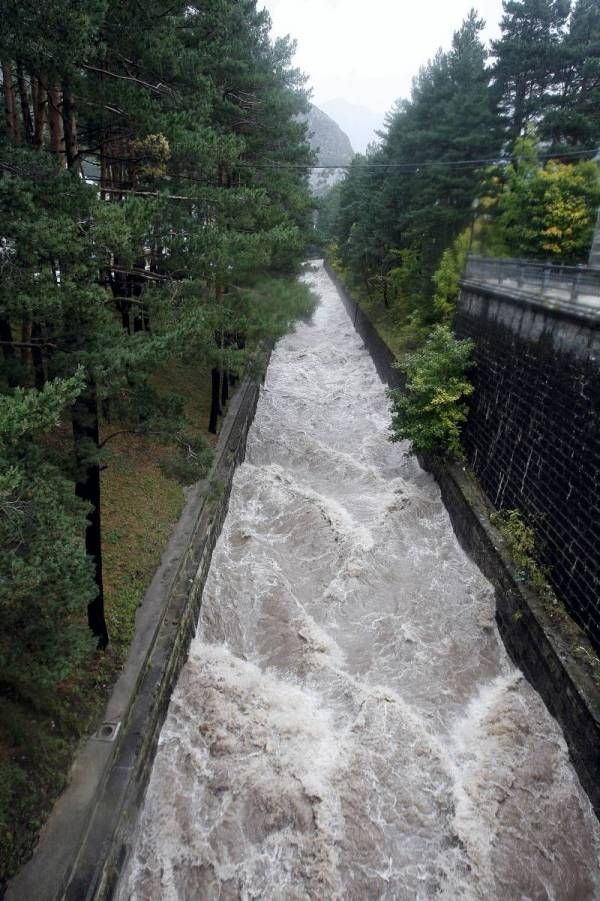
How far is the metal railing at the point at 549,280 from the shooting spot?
30.0ft

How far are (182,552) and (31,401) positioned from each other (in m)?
6.39

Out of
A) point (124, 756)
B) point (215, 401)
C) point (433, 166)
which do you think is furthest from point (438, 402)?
point (433, 166)

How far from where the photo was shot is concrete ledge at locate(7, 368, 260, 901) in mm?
4926

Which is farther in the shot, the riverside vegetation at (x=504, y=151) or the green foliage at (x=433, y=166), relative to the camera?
the green foliage at (x=433, y=166)

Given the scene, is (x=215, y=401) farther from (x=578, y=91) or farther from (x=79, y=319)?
(x=578, y=91)

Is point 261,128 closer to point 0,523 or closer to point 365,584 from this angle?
point 365,584

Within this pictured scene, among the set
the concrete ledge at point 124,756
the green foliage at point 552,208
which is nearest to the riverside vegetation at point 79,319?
the concrete ledge at point 124,756

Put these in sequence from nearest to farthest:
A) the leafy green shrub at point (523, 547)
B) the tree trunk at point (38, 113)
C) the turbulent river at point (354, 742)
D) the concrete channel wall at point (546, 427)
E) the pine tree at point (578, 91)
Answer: the tree trunk at point (38, 113) < the turbulent river at point (354, 742) < the concrete channel wall at point (546, 427) < the leafy green shrub at point (523, 547) < the pine tree at point (578, 91)

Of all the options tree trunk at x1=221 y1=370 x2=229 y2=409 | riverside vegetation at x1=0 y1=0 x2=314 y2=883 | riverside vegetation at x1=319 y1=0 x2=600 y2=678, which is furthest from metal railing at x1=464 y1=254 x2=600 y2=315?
tree trunk at x1=221 y1=370 x2=229 y2=409

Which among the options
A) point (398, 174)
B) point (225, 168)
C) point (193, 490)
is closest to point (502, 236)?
point (398, 174)

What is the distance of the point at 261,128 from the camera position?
14.7 metres

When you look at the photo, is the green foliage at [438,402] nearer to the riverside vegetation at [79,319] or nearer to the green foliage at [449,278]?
the riverside vegetation at [79,319]

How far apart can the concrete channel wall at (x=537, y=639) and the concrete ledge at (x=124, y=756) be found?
5.28m

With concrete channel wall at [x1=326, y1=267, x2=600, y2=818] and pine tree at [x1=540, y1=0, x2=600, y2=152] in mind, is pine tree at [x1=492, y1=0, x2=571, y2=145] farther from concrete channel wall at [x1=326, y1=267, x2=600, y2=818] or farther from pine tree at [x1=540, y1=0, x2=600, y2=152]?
concrete channel wall at [x1=326, y1=267, x2=600, y2=818]
